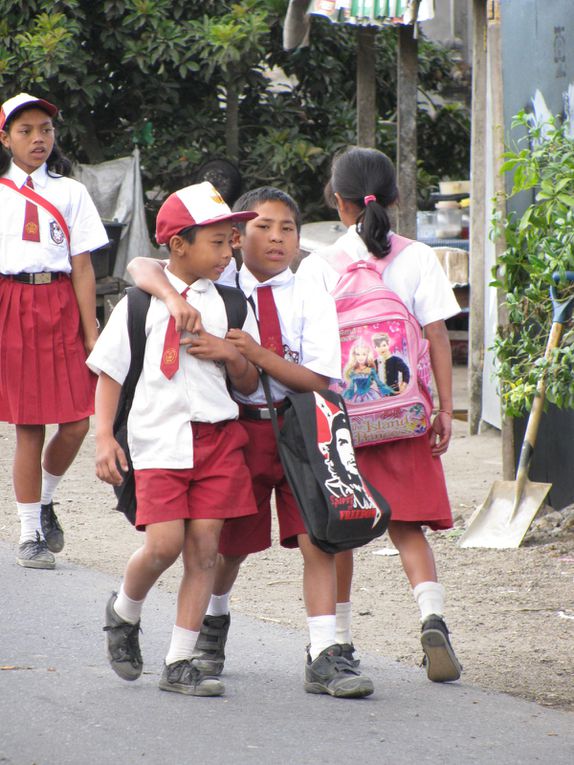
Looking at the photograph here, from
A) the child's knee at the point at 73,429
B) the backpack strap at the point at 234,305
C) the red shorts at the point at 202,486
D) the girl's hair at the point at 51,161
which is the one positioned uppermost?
the girl's hair at the point at 51,161

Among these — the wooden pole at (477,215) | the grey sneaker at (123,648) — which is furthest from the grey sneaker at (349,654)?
the wooden pole at (477,215)

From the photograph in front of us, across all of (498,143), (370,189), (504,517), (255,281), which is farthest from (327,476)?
(498,143)

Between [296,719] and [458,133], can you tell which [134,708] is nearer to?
[296,719]

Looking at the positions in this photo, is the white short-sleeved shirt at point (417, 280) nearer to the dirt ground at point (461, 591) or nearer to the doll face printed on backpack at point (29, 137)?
the dirt ground at point (461, 591)

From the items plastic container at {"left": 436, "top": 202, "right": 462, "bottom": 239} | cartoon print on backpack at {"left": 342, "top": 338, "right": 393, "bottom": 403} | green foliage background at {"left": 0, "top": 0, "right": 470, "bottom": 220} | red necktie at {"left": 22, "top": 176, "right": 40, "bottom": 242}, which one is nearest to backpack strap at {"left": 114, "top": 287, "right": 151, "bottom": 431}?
cartoon print on backpack at {"left": 342, "top": 338, "right": 393, "bottom": 403}

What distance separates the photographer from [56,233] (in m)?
5.33

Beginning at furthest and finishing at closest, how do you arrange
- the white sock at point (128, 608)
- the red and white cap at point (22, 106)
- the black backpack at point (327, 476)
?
the red and white cap at point (22, 106)
the white sock at point (128, 608)
the black backpack at point (327, 476)

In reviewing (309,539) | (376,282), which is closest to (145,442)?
(309,539)

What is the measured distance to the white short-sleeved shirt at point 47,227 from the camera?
5285mm

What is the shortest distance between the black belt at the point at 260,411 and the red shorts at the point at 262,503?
1cm

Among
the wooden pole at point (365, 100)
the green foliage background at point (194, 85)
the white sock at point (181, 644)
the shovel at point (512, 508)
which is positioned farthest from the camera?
the green foliage background at point (194, 85)

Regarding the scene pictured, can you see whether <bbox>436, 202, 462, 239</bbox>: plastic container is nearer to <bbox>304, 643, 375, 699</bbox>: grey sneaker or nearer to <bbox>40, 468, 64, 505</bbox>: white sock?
<bbox>40, 468, 64, 505</bbox>: white sock

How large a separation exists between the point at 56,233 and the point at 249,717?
2549 mm

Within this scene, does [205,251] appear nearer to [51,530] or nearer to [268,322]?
[268,322]
